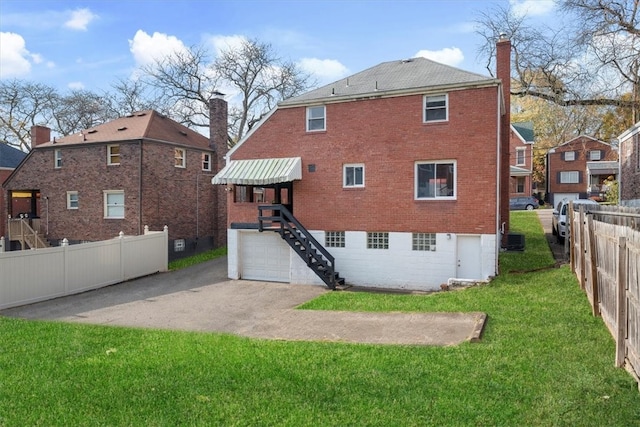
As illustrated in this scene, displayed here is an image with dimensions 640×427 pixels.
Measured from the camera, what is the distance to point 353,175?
60.5ft

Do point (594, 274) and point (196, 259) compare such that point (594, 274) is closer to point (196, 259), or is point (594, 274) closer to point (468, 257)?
point (468, 257)

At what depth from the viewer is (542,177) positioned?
5941cm

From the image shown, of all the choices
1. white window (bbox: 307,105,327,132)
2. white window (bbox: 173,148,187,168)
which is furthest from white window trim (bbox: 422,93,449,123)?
white window (bbox: 173,148,187,168)

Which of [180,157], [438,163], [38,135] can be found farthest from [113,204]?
[438,163]

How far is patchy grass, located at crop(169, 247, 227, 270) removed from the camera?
24.0 meters

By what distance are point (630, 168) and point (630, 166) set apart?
11 centimetres

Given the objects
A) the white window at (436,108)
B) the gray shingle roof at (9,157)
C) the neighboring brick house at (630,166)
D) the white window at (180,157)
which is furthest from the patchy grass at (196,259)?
the neighboring brick house at (630,166)

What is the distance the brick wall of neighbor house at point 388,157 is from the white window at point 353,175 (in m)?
0.23

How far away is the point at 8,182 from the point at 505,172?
29486mm

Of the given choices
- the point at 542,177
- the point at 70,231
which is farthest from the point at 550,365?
the point at 542,177

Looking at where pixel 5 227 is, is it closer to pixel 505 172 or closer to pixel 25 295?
pixel 25 295

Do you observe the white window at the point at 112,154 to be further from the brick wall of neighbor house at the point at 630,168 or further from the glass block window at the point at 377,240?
the brick wall of neighbor house at the point at 630,168

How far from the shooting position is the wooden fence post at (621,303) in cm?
595

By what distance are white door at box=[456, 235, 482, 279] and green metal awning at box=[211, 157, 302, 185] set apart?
701 centimetres
